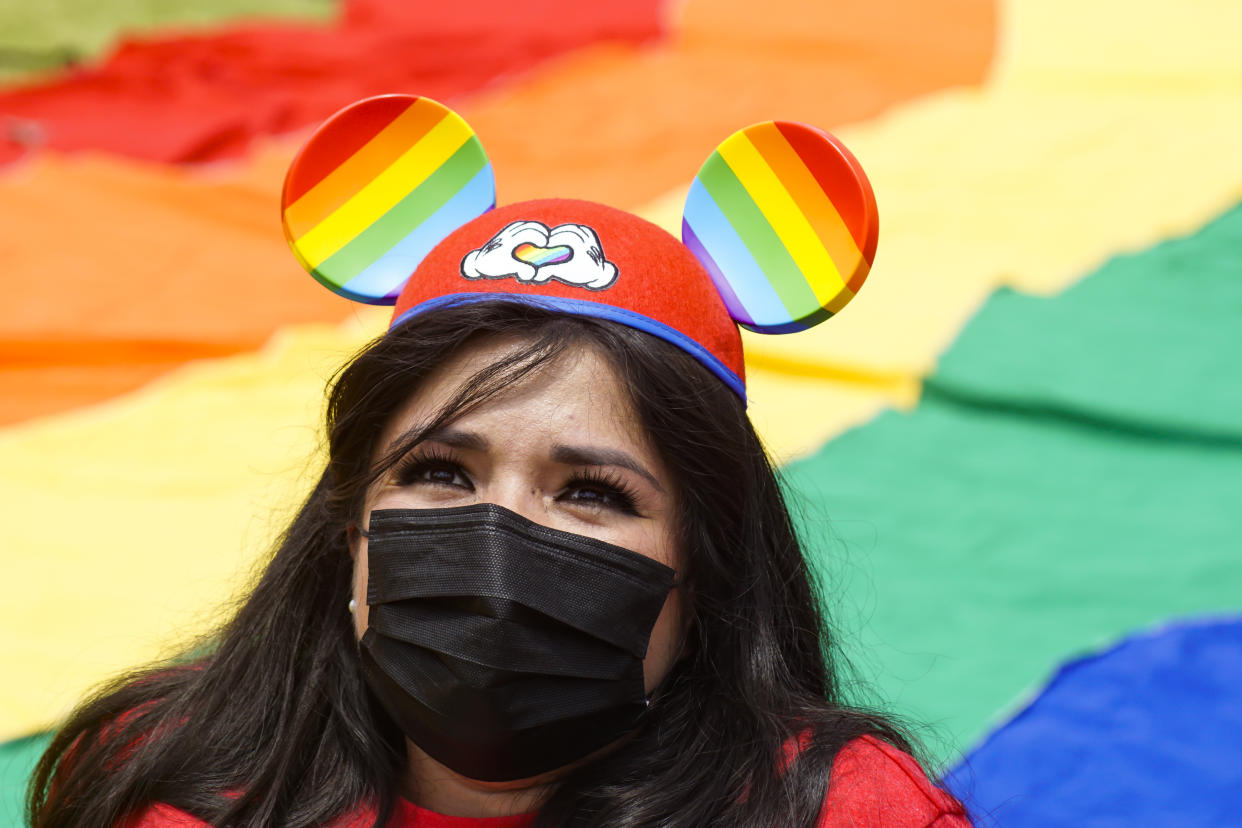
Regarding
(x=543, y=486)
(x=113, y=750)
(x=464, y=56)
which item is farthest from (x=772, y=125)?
(x=464, y=56)

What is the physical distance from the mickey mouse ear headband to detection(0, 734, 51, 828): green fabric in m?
1.22

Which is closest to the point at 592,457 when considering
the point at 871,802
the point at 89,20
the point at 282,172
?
the point at 871,802

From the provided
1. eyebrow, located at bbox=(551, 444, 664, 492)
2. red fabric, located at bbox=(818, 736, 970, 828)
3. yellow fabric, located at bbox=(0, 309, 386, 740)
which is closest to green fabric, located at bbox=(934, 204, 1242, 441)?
yellow fabric, located at bbox=(0, 309, 386, 740)

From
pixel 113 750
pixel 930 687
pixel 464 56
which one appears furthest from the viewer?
pixel 464 56

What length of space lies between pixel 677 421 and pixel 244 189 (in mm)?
3602

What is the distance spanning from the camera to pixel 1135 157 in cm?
426

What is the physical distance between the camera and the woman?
49.3 inches

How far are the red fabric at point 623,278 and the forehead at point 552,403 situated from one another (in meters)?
0.06

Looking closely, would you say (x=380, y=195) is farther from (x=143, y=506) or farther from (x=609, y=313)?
(x=143, y=506)

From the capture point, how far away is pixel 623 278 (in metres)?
1.35

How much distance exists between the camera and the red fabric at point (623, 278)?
1.34 metres

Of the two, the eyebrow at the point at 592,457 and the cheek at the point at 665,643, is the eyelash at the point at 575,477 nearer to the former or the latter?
the eyebrow at the point at 592,457

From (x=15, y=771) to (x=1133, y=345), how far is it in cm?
283

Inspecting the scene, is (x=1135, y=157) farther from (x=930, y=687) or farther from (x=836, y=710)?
(x=836, y=710)
